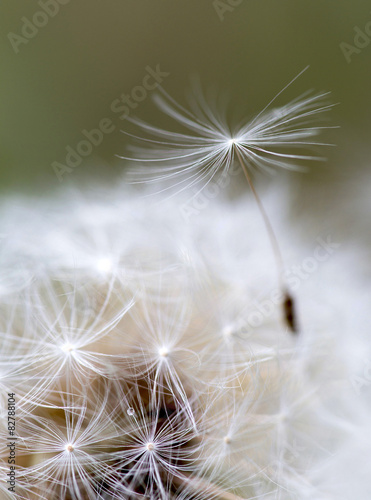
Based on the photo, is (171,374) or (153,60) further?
(153,60)

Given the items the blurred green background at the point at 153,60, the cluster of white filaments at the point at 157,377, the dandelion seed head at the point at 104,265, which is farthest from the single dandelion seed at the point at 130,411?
the blurred green background at the point at 153,60

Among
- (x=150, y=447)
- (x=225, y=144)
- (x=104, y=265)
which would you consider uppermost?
(x=225, y=144)

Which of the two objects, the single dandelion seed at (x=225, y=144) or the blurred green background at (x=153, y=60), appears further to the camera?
the blurred green background at (x=153, y=60)

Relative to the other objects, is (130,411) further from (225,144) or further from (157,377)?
(225,144)

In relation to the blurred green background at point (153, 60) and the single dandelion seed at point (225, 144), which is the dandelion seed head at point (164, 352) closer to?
the single dandelion seed at point (225, 144)

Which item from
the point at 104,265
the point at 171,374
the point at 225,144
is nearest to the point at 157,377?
the point at 171,374

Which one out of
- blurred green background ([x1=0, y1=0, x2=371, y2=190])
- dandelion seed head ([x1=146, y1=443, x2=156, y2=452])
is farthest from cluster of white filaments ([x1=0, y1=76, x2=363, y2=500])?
blurred green background ([x1=0, y1=0, x2=371, y2=190])
